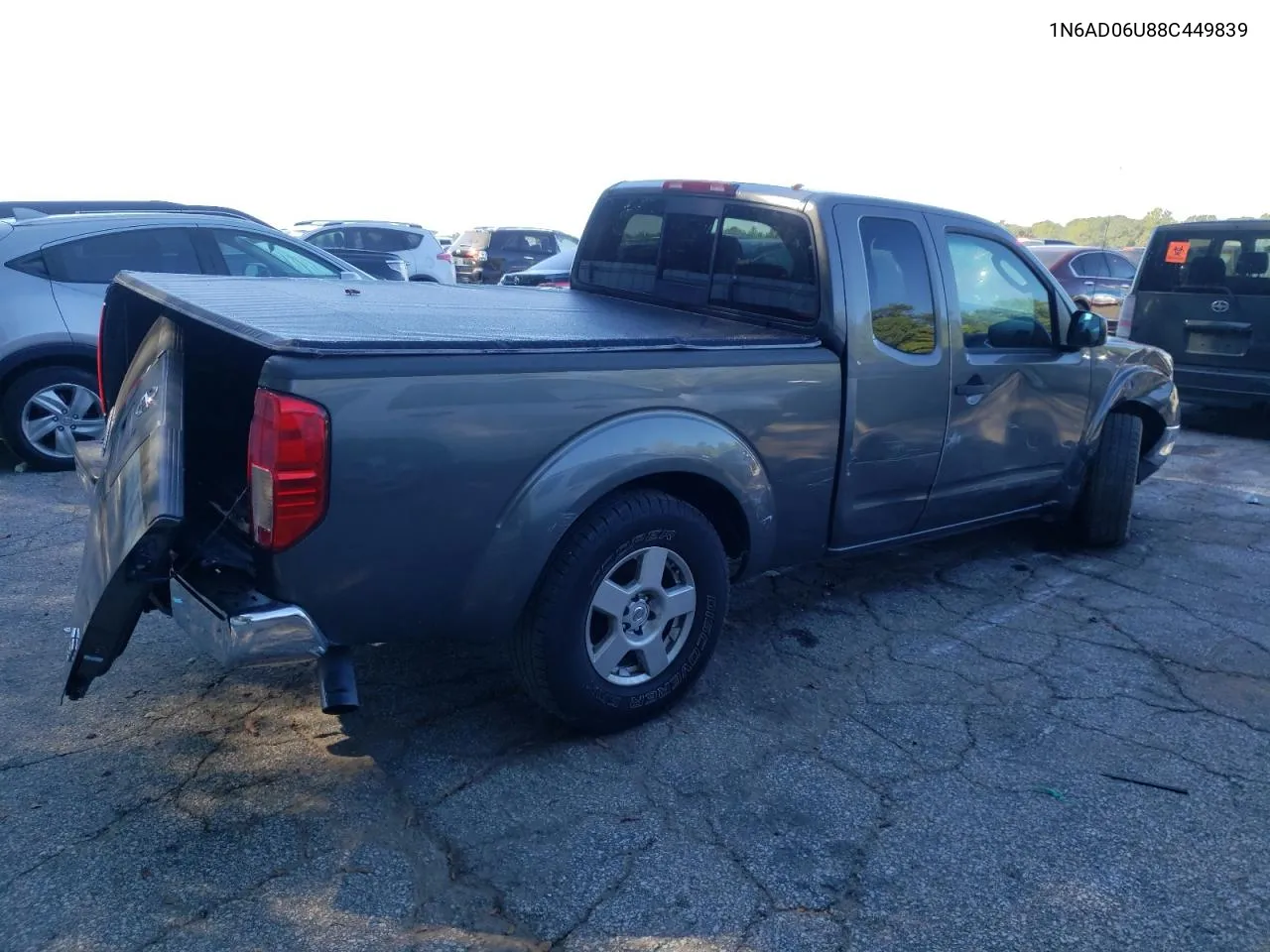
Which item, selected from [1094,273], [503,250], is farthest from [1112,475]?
[503,250]

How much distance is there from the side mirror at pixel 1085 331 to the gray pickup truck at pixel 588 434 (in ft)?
0.05

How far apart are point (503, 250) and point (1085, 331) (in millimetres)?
17111

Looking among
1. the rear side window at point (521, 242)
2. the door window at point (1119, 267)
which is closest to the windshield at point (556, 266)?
the rear side window at point (521, 242)

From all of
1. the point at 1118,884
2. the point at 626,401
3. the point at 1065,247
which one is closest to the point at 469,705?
the point at 626,401

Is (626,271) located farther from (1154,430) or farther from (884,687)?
(1154,430)

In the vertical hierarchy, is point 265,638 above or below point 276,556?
below

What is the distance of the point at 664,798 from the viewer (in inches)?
122

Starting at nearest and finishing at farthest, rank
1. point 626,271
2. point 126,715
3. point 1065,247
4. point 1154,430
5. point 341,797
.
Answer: point 341,797 → point 126,715 → point 626,271 → point 1154,430 → point 1065,247

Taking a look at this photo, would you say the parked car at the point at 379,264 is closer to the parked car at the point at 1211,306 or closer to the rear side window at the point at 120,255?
the rear side window at the point at 120,255

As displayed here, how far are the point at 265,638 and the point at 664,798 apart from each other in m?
1.29

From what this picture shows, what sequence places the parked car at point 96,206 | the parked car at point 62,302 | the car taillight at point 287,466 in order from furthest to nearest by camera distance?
the parked car at point 96,206 → the parked car at point 62,302 → the car taillight at point 287,466

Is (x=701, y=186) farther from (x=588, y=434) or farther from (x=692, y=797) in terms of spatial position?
(x=692, y=797)

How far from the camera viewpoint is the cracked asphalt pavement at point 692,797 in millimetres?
2553

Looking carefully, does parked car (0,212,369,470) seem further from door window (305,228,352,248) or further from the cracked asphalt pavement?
door window (305,228,352,248)
